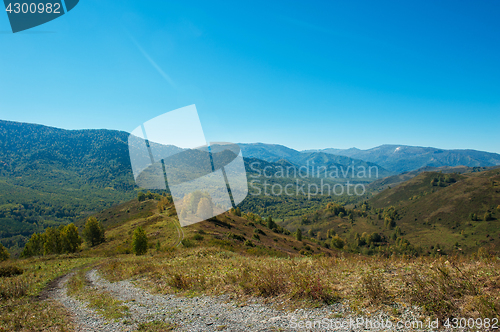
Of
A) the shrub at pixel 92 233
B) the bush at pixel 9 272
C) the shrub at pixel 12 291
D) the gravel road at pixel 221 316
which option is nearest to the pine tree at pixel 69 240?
the shrub at pixel 92 233

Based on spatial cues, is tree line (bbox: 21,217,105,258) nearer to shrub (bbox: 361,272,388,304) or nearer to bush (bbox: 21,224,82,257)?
bush (bbox: 21,224,82,257)

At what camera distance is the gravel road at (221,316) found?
5090 millimetres

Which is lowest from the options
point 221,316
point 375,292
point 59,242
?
point 59,242

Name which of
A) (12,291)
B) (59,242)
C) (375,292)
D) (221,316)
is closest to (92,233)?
(59,242)

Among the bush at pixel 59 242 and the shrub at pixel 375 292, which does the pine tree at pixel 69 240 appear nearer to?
the bush at pixel 59 242

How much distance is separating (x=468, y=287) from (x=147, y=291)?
1174 cm

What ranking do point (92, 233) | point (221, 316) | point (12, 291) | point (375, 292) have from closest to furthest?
point (375, 292)
point (221, 316)
point (12, 291)
point (92, 233)

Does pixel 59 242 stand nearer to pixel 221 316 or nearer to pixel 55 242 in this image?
pixel 55 242

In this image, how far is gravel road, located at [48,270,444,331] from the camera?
200 inches

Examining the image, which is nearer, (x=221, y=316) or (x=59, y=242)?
(x=221, y=316)

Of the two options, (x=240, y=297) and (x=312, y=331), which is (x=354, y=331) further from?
(x=240, y=297)

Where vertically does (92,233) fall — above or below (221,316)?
below

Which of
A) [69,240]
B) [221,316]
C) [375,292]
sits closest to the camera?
[375,292]

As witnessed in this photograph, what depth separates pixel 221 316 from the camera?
640 centimetres
